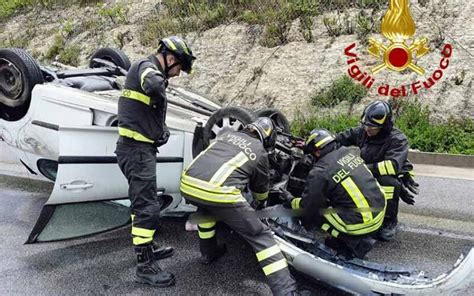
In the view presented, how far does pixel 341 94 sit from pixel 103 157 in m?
5.46

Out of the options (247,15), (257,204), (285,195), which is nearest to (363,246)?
(285,195)

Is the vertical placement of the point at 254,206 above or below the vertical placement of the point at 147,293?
above

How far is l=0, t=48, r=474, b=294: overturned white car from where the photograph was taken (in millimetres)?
3127

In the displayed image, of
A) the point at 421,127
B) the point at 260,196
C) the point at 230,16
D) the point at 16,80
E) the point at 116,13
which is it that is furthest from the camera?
the point at 116,13

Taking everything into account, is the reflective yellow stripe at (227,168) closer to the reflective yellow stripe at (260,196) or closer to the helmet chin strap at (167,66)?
the reflective yellow stripe at (260,196)

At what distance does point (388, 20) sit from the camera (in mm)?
9133

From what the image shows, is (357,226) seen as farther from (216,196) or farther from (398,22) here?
(398,22)

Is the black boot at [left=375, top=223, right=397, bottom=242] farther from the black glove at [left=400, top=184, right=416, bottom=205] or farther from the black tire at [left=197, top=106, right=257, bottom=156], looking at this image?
the black tire at [left=197, top=106, right=257, bottom=156]

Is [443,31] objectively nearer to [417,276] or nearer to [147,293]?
[417,276]

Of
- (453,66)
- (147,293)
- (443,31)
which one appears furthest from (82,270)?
(443,31)

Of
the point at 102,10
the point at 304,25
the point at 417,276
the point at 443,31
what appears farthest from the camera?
the point at 102,10

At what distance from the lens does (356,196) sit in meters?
3.46

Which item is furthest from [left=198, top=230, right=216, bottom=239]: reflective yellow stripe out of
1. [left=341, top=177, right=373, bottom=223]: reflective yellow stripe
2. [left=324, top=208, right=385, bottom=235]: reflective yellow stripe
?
[left=341, top=177, right=373, bottom=223]: reflective yellow stripe

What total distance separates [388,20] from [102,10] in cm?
765
